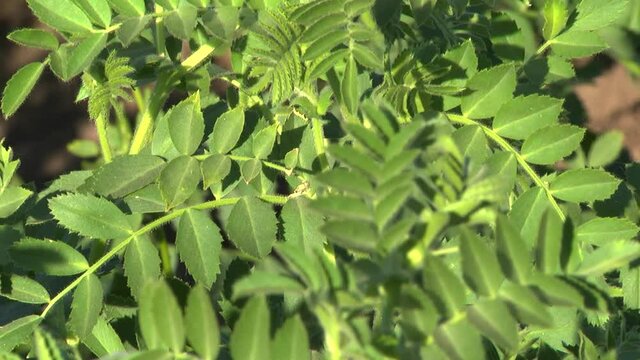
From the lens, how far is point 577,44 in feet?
4.05

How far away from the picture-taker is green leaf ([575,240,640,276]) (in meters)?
0.76

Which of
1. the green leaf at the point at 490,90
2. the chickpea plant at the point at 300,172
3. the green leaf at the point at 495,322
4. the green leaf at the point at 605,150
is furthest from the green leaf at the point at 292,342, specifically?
the green leaf at the point at 605,150

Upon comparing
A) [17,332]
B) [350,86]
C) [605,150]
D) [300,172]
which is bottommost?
[605,150]

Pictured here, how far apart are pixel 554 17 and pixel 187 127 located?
1.53 feet

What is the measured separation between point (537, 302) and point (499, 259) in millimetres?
40

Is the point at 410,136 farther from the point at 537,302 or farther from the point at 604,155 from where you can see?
the point at 604,155

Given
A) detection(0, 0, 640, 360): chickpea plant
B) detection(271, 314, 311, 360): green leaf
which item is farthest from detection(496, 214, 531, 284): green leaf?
Answer: detection(271, 314, 311, 360): green leaf

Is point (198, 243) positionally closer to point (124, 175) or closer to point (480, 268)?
point (124, 175)

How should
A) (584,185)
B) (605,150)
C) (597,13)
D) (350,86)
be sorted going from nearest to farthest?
(350,86), (584,185), (597,13), (605,150)

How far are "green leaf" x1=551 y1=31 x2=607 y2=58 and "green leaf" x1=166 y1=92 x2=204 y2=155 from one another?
46cm

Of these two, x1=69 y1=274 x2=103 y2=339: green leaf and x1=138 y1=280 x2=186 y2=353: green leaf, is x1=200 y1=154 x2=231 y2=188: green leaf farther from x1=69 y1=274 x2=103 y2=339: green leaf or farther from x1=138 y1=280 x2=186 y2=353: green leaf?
x1=138 y1=280 x2=186 y2=353: green leaf

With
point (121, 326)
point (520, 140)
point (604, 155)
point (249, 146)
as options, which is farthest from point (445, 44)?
point (121, 326)

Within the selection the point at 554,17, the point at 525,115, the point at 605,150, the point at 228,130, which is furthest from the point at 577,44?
the point at 228,130

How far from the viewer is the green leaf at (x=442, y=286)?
706 millimetres
